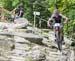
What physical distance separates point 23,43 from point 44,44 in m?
1.59

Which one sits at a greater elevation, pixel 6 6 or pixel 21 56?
pixel 21 56

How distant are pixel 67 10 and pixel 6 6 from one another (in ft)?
59.8

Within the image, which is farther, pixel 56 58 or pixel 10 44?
pixel 10 44

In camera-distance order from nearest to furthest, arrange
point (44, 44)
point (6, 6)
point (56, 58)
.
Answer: point (56, 58) < point (44, 44) < point (6, 6)

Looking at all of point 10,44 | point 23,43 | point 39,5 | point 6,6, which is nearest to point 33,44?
point 23,43

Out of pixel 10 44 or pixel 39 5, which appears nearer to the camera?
pixel 10 44

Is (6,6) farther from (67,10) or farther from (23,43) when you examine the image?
(23,43)

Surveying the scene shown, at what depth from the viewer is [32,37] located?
17.1m

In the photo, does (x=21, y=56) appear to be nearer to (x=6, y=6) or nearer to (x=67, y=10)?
(x=67, y=10)

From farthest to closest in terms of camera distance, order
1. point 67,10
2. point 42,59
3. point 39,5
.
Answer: point 39,5, point 67,10, point 42,59

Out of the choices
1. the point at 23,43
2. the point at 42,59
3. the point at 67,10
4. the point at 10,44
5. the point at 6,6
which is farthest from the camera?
the point at 6,6

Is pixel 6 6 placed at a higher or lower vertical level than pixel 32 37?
lower

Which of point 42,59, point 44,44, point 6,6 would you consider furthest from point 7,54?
point 6,6

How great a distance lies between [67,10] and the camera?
96.0 ft
